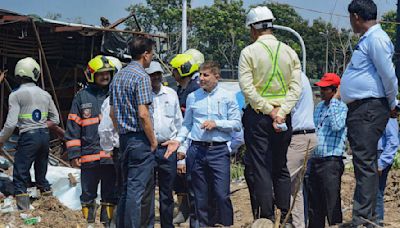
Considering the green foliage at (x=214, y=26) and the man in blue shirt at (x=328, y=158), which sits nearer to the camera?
the man in blue shirt at (x=328, y=158)

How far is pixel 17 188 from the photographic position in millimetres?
7516

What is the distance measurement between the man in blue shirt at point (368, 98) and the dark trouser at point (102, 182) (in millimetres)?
2841

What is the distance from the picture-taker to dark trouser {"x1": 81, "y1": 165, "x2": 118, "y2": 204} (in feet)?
21.0

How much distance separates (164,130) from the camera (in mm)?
5965

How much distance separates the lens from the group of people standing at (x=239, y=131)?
4551 millimetres

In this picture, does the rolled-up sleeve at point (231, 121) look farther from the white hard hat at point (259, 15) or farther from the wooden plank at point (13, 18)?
the wooden plank at point (13, 18)

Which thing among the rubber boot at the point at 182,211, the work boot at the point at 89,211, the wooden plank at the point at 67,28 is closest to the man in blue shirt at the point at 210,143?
the work boot at the point at 89,211

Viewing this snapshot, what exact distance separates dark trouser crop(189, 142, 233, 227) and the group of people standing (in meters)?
0.01

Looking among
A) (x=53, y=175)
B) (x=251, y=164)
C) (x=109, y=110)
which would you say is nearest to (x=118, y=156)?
(x=109, y=110)

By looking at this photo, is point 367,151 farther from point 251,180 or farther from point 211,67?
point 211,67

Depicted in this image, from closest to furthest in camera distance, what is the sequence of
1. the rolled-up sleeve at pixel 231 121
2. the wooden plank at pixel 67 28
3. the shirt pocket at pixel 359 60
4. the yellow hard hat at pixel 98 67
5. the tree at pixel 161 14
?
the shirt pocket at pixel 359 60
the rolled-up sleeve at pixel 231 121
the yellow hard hat at pixel 98 67
the wooden plank at pixel 67 28
the tree at pixel 161 14

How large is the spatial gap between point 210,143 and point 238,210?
3.31m

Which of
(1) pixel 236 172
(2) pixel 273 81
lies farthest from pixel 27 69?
(1) pixel 236 172

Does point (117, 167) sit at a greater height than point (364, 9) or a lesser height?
lesser
